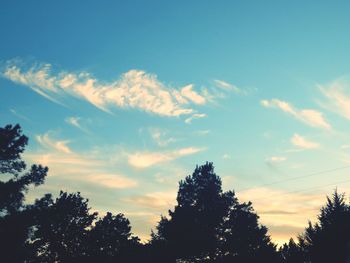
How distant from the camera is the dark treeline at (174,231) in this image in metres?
25.5

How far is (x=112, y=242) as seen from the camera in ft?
218

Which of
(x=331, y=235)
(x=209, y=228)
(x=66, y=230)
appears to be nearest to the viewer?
(x=331, y=235)

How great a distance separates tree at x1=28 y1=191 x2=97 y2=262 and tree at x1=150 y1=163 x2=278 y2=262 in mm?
13336

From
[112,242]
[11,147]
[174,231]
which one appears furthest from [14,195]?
[112,242]

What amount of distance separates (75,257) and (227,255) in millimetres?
23636

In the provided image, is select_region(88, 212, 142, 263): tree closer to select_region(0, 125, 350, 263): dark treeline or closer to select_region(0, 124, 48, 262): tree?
select_region(0, 125, 350, 263): dark treeline

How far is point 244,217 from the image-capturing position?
45.4 meters

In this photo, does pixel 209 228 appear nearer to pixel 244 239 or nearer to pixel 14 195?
pixel 244 239

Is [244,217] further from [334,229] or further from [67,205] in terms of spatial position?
[67,205]

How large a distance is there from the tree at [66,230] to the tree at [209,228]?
13336 mm

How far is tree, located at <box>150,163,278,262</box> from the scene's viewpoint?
43125 mm

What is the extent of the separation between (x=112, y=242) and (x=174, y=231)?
85.9 feet

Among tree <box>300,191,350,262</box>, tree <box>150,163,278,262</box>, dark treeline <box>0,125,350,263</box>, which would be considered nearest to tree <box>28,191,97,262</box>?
dark treeline <box>0,125,350,263</box>

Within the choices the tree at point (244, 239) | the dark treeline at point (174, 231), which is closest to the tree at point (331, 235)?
the dark treeline at point (174, 231)
